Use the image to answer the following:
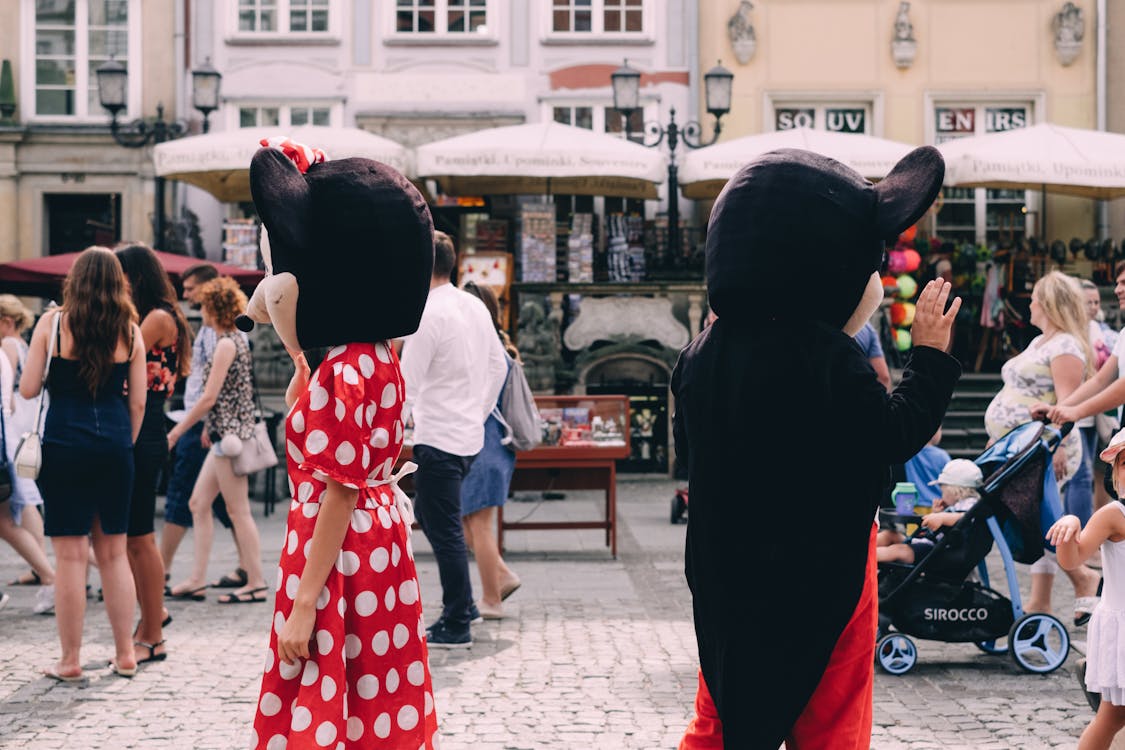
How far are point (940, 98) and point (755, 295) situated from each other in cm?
1665

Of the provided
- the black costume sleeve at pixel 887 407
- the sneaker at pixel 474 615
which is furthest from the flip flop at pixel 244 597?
the black costume sleeve at pixel 887 407

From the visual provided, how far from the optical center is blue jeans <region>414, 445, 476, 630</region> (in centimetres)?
704

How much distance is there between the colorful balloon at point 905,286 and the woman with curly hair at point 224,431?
9.48 m

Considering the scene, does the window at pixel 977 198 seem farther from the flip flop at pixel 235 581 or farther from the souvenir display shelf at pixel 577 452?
the flip flop at pixel 235 581

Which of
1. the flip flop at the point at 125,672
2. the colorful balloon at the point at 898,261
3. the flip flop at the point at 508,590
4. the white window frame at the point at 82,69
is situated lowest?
the flip flop at the point at 125,672

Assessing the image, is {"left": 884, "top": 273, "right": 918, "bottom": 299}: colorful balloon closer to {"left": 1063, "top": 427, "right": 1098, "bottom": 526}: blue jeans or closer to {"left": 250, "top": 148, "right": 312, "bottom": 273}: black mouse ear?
{"left": 1063, "top": 427, "right": 1098, "bottom": 526}: blue jeans

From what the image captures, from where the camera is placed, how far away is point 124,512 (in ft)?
20.9

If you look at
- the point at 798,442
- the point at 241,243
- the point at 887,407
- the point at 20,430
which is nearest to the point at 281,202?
the point at 798,442

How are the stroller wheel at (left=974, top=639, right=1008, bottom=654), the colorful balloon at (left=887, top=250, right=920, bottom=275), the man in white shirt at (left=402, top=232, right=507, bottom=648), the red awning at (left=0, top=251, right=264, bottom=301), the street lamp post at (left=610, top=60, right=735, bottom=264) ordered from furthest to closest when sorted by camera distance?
1. the street lamp post at (left=610, top=60, right=735, bottom=264)
2. the colorful balloon at (left=887, top=250, right=920, bottom=275)
3. the red awning at (left=0, top=251, right=264, bottom=301)
4. the man in white shirt at (left=402, top=232, right=507, bottom=648)
5. the stroller wheel at (left=974, top=639, right=1008, bottom=654)

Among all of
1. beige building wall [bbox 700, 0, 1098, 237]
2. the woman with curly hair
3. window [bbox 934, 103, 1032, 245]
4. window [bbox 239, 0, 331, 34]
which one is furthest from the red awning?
window [bbox 934, 103, 1032, 245]

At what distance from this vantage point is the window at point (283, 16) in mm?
19344

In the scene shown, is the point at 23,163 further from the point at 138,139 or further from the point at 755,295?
the point at 755,295

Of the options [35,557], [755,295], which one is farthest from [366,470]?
[35,557]

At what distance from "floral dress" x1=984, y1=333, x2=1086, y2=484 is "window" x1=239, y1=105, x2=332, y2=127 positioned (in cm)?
1288
